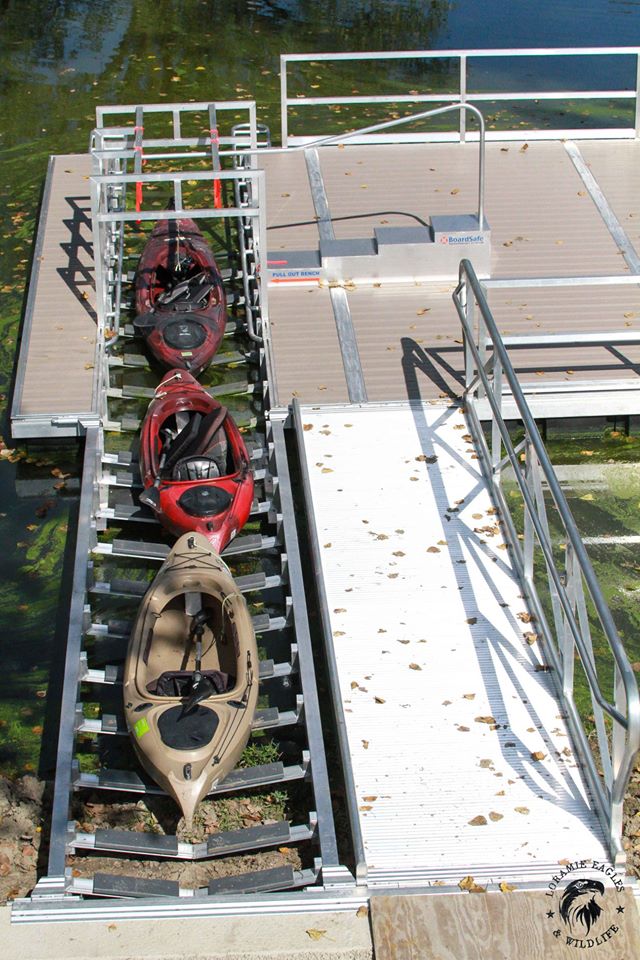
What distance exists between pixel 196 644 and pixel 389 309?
573 centimetres

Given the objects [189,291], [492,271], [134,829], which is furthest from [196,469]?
[492,271]

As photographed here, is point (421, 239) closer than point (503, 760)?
No

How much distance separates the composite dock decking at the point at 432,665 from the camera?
26.5 ft

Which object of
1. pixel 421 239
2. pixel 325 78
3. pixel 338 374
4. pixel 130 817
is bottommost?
pixel 130 817

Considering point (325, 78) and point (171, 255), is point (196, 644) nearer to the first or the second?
point (171, 255)

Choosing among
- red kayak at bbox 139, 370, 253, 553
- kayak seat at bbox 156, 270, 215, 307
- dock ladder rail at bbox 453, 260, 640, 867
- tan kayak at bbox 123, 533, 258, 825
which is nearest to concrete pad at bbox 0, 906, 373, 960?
tan kayak at bbox 123, 533, 258, 825

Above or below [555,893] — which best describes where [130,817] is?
above

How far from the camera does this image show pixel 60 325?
13.8 m

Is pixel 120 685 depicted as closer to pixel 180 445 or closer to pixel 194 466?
pixel 194 466

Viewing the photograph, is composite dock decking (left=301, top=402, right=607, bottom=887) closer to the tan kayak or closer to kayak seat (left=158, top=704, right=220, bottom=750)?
the tan kayak

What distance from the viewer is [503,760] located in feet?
28.1

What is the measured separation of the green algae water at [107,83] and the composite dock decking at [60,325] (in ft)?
1.47

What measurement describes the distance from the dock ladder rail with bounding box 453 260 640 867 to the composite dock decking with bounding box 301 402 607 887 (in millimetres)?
125

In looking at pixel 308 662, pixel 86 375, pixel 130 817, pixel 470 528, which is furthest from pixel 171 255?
pixel 130 817
